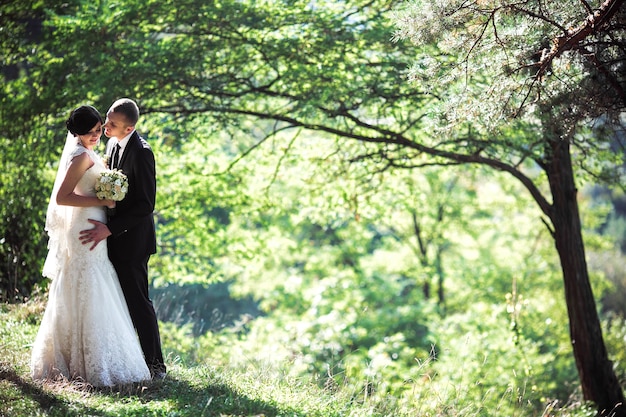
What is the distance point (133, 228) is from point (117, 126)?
2.58ft

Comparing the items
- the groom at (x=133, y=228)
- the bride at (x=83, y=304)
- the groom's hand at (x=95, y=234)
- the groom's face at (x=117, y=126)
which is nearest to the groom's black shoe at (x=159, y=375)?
the groom at (x=133, y=228)

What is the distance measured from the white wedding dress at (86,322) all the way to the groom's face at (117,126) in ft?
0.78

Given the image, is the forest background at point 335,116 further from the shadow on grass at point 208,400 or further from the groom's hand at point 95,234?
the groom's hand at point 95,234

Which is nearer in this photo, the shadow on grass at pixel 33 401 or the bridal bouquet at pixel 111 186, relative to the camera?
the shadow on grass at pixel 33 401

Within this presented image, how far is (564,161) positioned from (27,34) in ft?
25.7

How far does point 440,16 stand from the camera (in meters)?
4.54

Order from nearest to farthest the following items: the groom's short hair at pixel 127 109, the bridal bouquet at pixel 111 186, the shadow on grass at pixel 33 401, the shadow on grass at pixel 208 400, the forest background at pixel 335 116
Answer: the shadow on grass at pixel 33 401, the shadow on grass at pixel 208 400, the bridal bouquet at pixel 111 186, the groom's short hair at pixel 127 109, the forest background at pixel 335 116

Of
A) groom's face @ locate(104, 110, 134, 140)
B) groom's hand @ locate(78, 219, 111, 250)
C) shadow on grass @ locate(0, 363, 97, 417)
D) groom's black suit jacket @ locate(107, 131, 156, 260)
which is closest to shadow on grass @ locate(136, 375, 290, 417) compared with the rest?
shadow on grass @ locate(0, 363, 97, 417)

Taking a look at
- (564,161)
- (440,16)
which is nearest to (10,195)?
(440,16)

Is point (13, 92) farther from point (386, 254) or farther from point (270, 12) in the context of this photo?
point (386, 254)

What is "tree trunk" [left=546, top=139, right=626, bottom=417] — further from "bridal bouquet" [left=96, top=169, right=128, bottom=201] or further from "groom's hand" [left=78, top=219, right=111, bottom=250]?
"groom's hand" [left=78, top=219, right=111, bottom=250]

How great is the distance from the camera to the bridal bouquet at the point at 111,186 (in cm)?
451

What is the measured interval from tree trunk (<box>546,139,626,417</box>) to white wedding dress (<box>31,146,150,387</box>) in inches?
209

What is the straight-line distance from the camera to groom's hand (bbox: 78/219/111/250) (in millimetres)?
4594
